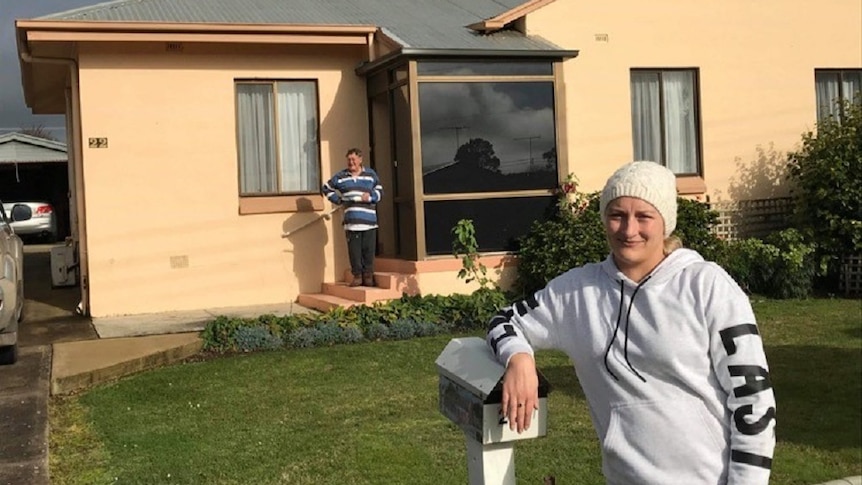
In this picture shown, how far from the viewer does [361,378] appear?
764 centimetres

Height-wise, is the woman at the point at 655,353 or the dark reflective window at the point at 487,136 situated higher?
the dark reflective window at the point at 487,136

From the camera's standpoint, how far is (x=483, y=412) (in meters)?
2.37

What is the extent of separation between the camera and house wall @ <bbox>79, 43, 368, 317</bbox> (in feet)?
37.7

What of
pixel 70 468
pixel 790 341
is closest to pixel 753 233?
pixel 790 341

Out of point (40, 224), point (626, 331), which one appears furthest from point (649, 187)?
point (40, 224)

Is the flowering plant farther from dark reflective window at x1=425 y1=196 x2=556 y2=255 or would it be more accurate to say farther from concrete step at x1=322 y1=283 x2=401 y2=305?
concrete step at x1=322 y1=283 x2=401 y2=305

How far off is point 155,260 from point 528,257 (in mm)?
4724

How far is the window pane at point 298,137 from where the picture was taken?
40.8 ft

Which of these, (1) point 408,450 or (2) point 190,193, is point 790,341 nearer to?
(1) point 408,450

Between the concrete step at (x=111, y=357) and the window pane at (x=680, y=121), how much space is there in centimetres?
766

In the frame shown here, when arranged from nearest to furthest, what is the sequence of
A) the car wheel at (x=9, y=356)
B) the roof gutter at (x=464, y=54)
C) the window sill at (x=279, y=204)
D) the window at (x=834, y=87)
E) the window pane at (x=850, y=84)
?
1. the car wheel at (x=9, y=356)
2. the roof gutter at (x=464, y=54)
3. the window sill at (x=279, y=204)
4. the window at (x=834, y=87)
5. the window pane at (x=850, y=84)

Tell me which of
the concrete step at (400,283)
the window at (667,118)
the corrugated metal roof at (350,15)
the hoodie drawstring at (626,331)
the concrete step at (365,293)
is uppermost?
the corrugated metal roof at (350,15)

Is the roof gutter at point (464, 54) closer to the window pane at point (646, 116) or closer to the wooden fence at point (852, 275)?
the window pane at point (646, 116)

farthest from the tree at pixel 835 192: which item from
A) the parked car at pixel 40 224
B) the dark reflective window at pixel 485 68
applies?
the parked car at pixel 40 224
